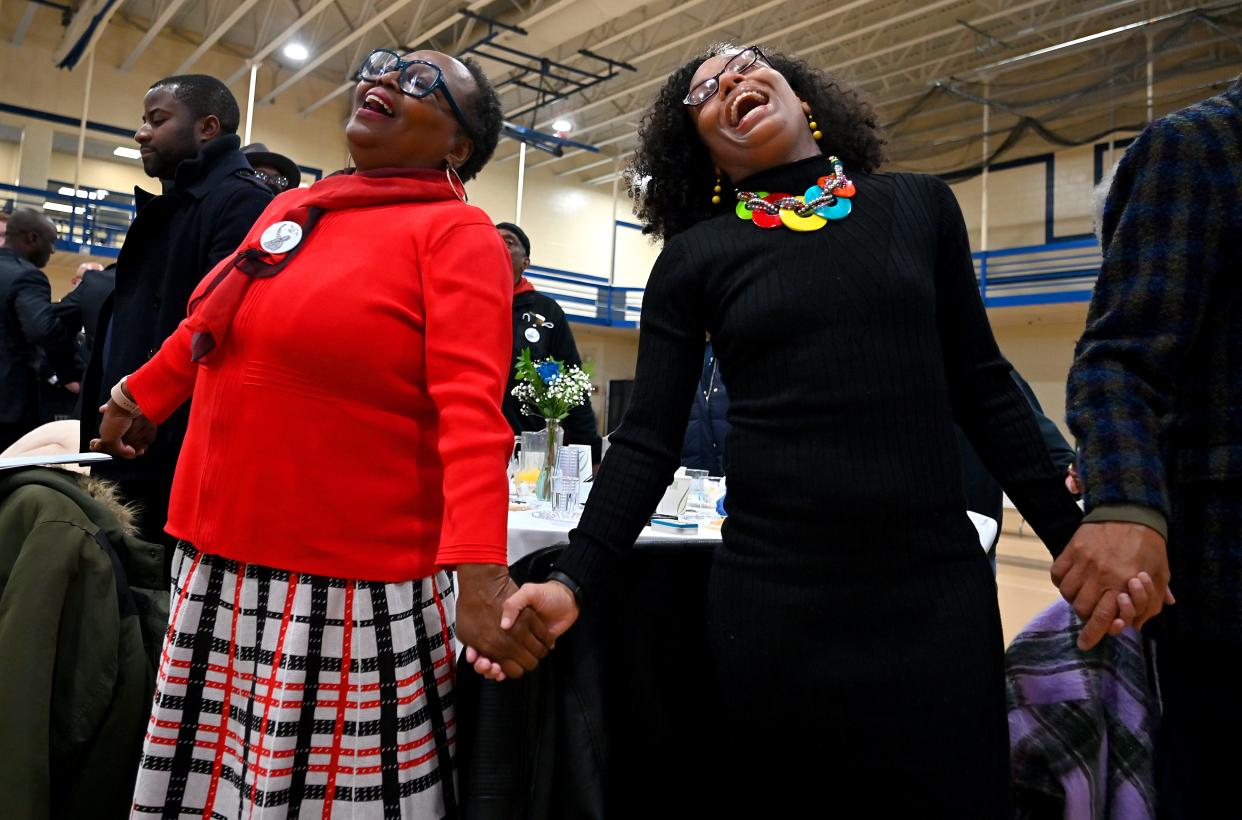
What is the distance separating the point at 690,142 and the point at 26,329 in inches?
163

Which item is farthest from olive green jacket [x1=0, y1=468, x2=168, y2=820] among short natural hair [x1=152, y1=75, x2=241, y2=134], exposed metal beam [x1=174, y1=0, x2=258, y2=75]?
exposed metal beam [x1=174, y1=0, x2=258, y2=75]

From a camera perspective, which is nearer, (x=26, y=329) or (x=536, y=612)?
(x=536, y=612)

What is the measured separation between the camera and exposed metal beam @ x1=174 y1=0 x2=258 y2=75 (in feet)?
35.7

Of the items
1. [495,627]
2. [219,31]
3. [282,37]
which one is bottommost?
[495,627]

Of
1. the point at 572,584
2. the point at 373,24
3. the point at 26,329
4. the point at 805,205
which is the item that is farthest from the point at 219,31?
the point at 572,584

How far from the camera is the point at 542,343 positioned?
402 centimetres

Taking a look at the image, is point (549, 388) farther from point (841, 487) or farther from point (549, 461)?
point (841, 487)

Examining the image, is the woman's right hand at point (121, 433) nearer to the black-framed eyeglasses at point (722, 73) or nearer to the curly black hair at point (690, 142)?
the curly black hair at point (690, 142)

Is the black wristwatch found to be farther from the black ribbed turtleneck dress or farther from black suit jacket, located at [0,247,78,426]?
black suit jacket, located at [0,247,78,426]

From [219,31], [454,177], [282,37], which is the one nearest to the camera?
[454,177]

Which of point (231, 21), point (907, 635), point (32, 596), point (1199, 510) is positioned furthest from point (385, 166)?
point (231, 21)

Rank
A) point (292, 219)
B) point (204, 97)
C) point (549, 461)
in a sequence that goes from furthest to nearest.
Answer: point (549, 461) → point (204, 97) → point (292, 219)

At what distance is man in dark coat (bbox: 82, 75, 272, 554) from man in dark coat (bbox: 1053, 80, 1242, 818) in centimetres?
181

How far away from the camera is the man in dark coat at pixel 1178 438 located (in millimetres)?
1018
